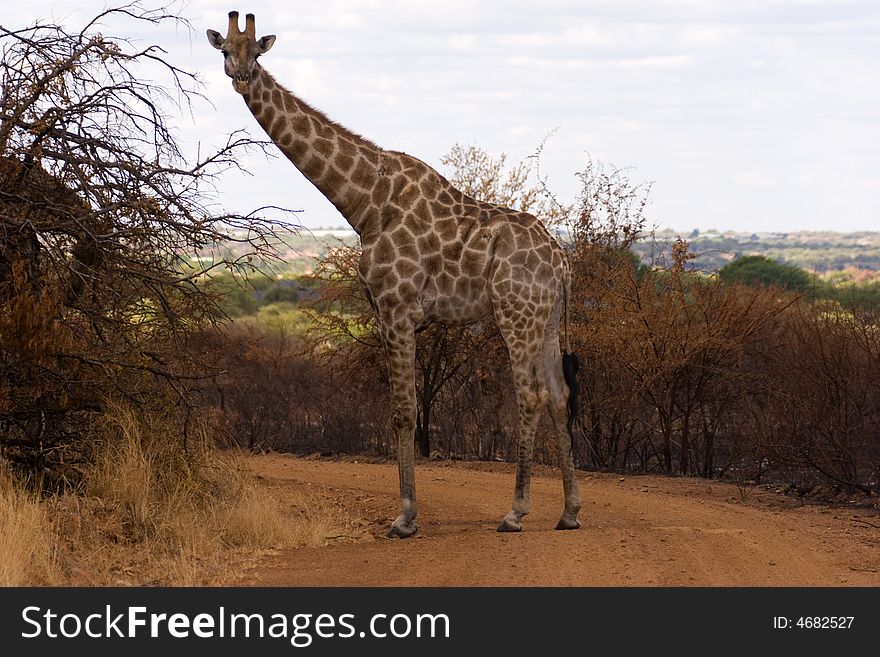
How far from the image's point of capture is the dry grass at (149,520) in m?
8.54

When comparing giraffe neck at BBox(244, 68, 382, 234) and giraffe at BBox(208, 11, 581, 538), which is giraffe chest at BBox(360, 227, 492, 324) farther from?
giraffe neck at BBox(244, 68, 382, 234)

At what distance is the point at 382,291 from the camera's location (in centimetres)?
1056

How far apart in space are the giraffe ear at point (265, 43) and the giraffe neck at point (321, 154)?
0.26m

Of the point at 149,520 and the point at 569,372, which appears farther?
the point at 569,372

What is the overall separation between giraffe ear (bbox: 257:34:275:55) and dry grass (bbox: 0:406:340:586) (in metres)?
3.36

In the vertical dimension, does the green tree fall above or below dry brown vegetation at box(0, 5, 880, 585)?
above

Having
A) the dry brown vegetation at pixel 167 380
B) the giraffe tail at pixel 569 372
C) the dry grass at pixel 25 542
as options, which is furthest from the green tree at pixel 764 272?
the dry grass at pixel 25 542

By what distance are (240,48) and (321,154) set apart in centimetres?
115

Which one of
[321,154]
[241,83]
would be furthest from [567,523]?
[241,83]

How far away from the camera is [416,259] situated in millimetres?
10586

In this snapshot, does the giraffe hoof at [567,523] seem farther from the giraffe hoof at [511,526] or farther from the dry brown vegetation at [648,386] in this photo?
the dry brown vegetation at [648,386]

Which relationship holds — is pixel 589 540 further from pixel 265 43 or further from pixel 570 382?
pixel 265 43

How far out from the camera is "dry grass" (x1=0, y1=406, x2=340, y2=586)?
8.54m

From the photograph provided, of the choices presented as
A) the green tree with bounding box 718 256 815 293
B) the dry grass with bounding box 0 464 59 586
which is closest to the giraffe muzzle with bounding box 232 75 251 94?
the dry grass with bounding box 0 464 59 586
